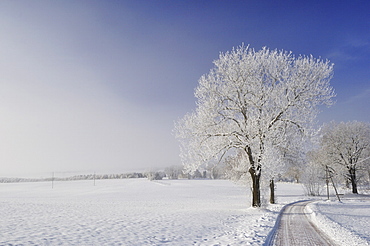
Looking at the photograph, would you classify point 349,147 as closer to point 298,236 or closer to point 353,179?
Answer: point 353,179

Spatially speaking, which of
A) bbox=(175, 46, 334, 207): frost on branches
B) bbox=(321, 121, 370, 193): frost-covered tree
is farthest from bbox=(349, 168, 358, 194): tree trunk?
bbox=(175, 46, 334, 207): frost on branches

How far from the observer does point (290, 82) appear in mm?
19906

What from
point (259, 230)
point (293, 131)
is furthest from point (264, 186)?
point (259, 230)

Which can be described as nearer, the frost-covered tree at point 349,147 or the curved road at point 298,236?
the curved road at point 298,236

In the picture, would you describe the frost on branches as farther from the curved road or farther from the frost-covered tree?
the frost-covered tree

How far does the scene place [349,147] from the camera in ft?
149

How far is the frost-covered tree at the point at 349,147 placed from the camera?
4494 centimetres

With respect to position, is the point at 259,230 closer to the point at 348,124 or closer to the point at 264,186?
the point at 264,186

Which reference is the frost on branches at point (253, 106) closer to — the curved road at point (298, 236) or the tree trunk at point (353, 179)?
the curved road at point (298, 236)

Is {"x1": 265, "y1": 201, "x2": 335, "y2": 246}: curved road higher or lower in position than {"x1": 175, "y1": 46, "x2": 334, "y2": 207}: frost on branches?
lower

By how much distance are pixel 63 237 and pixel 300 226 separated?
13.0 m

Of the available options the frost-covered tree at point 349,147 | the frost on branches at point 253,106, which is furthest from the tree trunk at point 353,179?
the frost on branches at point 253,106

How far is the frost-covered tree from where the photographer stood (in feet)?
147

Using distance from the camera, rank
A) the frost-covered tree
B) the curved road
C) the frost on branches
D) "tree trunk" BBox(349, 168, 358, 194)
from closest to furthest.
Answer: the curved road, the frost on branches, "tree trunk" BBox(349, 168, 358, 194), the frost-covered tree
